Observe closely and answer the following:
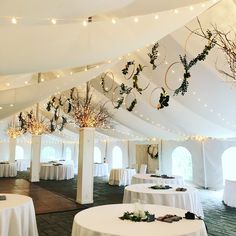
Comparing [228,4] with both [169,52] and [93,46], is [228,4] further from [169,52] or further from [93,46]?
[93,46]

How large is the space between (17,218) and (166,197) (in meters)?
2.44

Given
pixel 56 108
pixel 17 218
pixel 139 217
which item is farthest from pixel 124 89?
pixel 139 217

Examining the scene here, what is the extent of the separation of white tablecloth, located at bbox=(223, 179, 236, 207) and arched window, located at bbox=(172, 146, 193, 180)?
4.19 metres

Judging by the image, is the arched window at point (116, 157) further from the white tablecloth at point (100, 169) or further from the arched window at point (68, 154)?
the arched window at point (68, 154)

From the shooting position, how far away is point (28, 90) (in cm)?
680

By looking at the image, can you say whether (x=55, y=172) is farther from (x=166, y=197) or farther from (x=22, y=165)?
(x=166, y=197)

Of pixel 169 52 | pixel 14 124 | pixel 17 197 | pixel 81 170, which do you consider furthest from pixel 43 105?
pixel 17 197

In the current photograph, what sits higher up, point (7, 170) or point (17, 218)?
point (17, 218)

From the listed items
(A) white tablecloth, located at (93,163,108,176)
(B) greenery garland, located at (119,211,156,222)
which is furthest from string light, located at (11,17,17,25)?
(A) white tablecloth, located at (93,163,108,176)

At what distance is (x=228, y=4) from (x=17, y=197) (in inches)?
176

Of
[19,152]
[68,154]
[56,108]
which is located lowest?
[68,154]

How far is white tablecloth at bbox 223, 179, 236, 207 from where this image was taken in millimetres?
7016

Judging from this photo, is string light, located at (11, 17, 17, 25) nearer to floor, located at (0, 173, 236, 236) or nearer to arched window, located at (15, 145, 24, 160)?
floor, located at (0, 173, 236, 236)

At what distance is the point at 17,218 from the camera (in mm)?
3498
